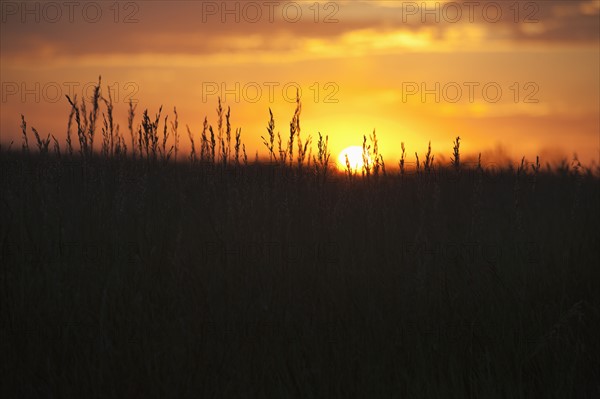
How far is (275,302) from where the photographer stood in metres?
3.18

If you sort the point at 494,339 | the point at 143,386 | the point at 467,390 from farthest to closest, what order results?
1. the point at 494,339
2. the point at 467,390
3. the point at 143,386

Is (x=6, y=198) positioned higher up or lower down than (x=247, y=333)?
higher up

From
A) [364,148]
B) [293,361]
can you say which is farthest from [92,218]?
[364,148]

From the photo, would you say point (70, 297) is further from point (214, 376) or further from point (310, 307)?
point (310, 307)

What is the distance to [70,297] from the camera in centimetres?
308

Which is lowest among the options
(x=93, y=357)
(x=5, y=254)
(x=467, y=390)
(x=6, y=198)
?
(x=467, y=390)

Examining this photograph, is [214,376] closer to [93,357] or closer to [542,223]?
[93,357]

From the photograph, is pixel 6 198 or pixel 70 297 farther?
pixel 6 198

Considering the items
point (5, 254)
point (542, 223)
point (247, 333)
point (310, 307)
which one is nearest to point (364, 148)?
point (542, 223)

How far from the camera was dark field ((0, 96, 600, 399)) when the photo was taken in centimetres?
272

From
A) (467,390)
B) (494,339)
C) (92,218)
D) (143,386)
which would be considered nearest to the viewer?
(143,386)

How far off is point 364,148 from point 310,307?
2175 millimetres

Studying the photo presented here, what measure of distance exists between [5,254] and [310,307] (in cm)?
166

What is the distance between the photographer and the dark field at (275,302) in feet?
8.94
